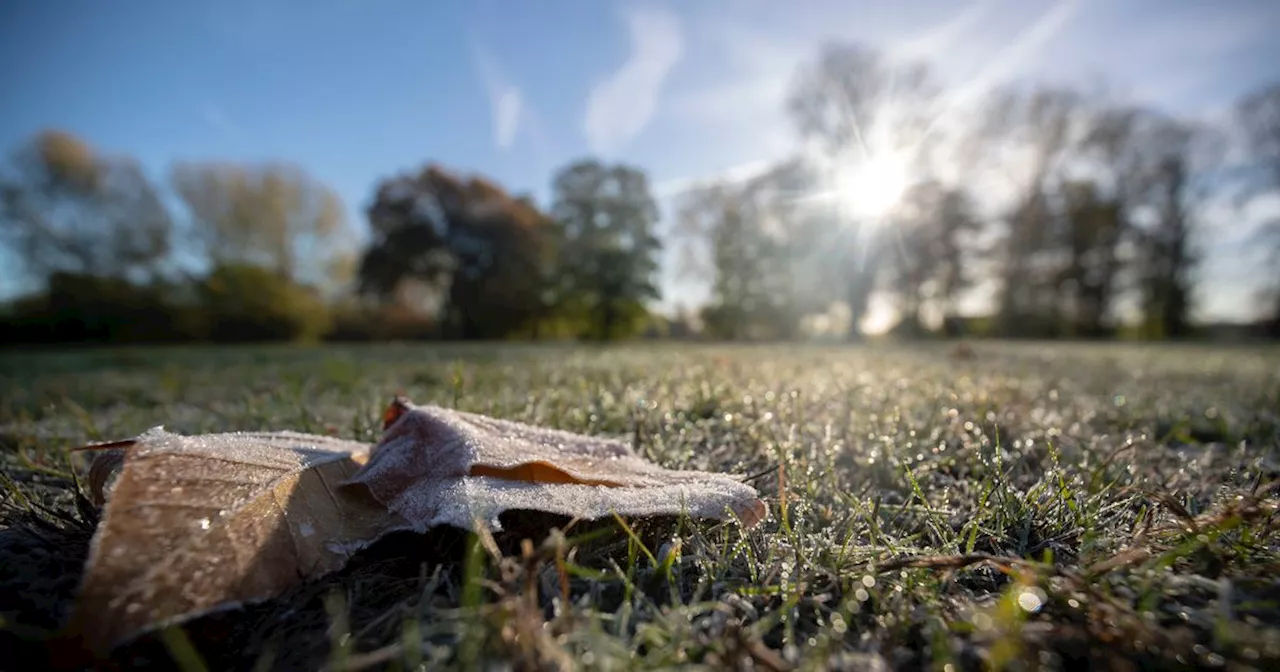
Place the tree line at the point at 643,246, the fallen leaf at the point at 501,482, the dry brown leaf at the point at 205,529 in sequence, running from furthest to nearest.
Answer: the tree line at the point at 643,246 → the fallen leaf at the point at 501,482 → the dry brown leaf at the point at 205,529

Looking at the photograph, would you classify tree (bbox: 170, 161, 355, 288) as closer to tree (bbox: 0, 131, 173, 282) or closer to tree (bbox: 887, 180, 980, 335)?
tree (bbox: 0, 131, 173, 282)

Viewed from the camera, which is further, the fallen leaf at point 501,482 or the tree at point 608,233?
the tree at point 608,233

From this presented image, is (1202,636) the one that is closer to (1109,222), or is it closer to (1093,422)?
(1093,422)

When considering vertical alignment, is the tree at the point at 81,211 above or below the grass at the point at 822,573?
above

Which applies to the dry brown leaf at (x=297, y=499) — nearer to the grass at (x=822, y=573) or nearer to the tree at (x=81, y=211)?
the grass at (x=822, y=573)

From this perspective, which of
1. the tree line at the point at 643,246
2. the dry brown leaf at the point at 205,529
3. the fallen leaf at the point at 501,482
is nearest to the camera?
the dry brown leaf at the point at 205,529

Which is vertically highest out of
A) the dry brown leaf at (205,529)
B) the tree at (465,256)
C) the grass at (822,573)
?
the tree at (465,256)

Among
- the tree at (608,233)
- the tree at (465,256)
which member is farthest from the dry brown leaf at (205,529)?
the tree at (465,256)
